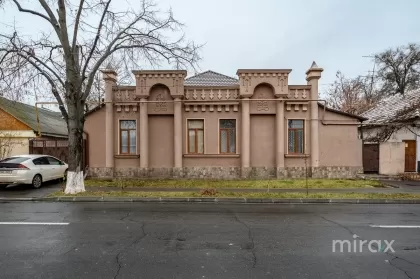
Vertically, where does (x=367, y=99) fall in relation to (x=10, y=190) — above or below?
above

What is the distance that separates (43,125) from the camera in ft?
91.7

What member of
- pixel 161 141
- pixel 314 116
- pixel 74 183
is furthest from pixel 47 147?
pixel 314 116

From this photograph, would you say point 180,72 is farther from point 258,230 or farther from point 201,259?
point 201,259

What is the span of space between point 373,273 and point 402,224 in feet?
12.9

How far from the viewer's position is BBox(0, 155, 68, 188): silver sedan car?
41.5ft

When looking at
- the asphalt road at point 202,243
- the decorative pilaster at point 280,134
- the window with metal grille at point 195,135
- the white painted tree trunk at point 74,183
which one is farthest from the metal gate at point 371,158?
the white painted tree trunk at point 74,183

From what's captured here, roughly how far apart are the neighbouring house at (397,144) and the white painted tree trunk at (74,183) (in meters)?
17.0

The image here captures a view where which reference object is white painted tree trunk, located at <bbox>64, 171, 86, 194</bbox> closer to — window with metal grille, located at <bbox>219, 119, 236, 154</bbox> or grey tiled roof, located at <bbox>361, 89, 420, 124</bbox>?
window with metal grille, located at <bbox>219, 119, 236, 154</bbox>

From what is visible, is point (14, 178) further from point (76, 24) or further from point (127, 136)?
point (76, 24)

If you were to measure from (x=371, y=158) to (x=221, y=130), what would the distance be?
10.2m

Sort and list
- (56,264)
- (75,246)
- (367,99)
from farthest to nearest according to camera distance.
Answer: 1. (367,99)
2. (75,246)
3. (56,264)

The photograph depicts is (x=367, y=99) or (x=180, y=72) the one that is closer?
(x=180, y=72)

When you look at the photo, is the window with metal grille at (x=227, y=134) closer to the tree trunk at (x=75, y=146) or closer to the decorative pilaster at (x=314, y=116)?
the decorative pilaster at (x=314, y=116)

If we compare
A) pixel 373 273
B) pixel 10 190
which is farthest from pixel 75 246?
pixel 10 190
